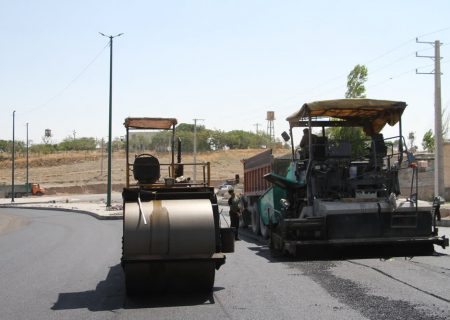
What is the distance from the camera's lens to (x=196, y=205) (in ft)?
30.0

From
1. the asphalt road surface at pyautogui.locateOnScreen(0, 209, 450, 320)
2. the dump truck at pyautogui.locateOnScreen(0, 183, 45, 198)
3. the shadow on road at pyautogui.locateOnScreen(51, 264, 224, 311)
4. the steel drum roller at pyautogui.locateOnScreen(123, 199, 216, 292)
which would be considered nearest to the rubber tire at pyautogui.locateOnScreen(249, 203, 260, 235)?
the asphalt road surface at pyautogui.locateOnScreen(0, 209, 450, 320)

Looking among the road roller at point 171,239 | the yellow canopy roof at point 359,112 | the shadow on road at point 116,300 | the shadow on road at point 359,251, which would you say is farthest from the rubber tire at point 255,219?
the road roller at point 171,239

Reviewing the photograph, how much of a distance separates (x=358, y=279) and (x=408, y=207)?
4.56ft

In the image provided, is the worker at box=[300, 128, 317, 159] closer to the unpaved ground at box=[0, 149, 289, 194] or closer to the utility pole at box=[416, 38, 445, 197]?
the utility pole at box=[416, 38, 445, 197]

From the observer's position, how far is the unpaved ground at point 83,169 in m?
96.4

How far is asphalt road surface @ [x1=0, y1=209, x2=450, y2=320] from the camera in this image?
7.90 m

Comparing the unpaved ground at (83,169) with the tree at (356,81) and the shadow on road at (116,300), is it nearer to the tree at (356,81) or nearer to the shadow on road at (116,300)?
the tree at (356,81)

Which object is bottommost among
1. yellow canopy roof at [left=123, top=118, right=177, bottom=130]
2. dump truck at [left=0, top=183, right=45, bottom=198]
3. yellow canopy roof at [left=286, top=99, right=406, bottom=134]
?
dump truck at [left=0, top=183, right=45, bottom=198]

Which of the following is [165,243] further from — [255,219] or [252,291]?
[255,219]

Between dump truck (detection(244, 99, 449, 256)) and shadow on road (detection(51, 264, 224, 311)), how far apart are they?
1.86m

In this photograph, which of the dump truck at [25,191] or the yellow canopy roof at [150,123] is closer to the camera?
the yellow canopy roof at [150,123]

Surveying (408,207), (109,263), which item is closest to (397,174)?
(408,207)

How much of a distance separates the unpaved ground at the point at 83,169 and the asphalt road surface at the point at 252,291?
7940cm

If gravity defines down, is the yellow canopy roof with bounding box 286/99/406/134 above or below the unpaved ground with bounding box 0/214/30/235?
above
